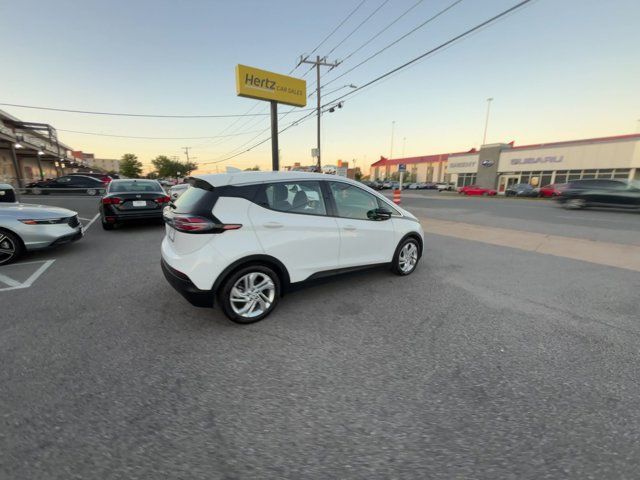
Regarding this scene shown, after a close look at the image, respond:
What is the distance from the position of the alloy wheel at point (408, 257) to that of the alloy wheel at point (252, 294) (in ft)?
7.39

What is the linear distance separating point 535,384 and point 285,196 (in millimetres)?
2885

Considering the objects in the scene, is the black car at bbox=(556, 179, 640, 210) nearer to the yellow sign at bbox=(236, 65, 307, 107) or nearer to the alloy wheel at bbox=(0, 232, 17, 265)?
the yellow sign at bbox=(236, 65, 307, 107)

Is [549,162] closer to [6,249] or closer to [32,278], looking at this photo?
[32,278]

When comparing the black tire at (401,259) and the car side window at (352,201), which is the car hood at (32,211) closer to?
the car side window at (352,201)

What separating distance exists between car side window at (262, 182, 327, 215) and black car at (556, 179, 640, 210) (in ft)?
57.3

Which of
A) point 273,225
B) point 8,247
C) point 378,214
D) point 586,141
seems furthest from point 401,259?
point 586,141

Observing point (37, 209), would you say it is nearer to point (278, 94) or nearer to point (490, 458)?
point (490, 458)

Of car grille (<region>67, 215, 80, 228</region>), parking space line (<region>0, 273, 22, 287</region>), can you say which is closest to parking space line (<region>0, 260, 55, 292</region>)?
parking space line (<region>0, 273, 22, 287</region>)

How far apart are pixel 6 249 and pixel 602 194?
2147 cm

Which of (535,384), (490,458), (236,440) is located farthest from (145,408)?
(535,384)

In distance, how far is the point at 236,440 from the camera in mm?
1841

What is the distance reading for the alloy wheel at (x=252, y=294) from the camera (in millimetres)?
3156

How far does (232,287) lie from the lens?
3098 mm

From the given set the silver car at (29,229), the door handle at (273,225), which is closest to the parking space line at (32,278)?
the silver car at (29,229)
